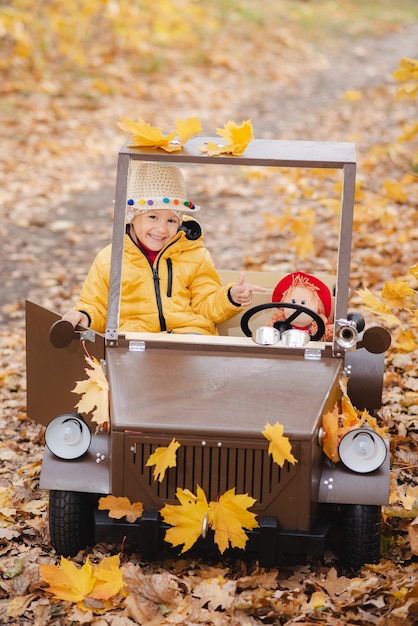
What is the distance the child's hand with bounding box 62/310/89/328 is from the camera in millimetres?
3787

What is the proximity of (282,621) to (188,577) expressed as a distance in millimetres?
415

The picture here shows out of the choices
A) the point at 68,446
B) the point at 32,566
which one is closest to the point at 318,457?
the point at 68,446

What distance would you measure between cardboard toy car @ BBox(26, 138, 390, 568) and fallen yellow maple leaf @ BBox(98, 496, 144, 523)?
0.08 ft

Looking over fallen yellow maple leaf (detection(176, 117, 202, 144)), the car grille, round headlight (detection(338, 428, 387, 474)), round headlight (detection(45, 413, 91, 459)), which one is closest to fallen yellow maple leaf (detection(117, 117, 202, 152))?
fallen yellow maple leaf (detection(176, 117, 202, 144))

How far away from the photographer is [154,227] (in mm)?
4188

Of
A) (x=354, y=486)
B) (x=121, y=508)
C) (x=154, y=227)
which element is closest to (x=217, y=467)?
(x=121, y=508)

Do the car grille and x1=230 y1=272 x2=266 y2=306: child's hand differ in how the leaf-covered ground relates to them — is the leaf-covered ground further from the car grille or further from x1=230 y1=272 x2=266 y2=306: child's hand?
x1=230 y1=272 x2=266 y2=306: child's hand

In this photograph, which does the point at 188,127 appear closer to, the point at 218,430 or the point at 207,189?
the point at 218,430

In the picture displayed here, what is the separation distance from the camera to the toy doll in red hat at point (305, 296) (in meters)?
3.98

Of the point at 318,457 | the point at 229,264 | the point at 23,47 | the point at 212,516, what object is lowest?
the point at 212,516

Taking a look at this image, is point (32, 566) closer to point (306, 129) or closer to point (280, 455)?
point (280, 455)

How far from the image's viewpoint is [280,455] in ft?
9.74

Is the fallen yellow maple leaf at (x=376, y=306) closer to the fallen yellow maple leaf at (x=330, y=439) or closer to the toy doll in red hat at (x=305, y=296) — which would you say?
the toy doll in red hat at (x=305, y=296)

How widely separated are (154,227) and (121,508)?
4.96 feet
